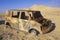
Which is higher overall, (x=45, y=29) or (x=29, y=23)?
(x=29, y=23)

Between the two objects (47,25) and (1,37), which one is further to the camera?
(47,25)

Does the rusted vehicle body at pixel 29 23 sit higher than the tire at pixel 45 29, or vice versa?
the rusted vehicle body at pixel 29 23

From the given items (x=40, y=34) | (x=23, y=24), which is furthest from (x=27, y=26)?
(x=40, y=34)

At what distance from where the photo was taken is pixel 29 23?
1275 cm

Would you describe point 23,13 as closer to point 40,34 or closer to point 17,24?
point 17,24

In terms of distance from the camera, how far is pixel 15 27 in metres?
13.9

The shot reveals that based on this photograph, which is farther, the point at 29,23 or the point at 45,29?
the point at 29,23

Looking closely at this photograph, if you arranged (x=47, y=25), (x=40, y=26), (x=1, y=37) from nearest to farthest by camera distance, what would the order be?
(x=1, y=37) < (x=40, y=26) < (x=47, y=25)

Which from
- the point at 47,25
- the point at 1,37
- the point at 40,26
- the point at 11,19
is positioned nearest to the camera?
the point at 1,37

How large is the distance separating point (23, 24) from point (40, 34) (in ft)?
5.53

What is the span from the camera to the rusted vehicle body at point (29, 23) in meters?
12.4

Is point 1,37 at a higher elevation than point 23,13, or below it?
below

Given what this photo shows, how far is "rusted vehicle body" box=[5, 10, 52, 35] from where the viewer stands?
40.6 ft

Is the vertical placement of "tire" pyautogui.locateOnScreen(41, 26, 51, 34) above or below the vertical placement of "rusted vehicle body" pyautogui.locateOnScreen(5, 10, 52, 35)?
below
